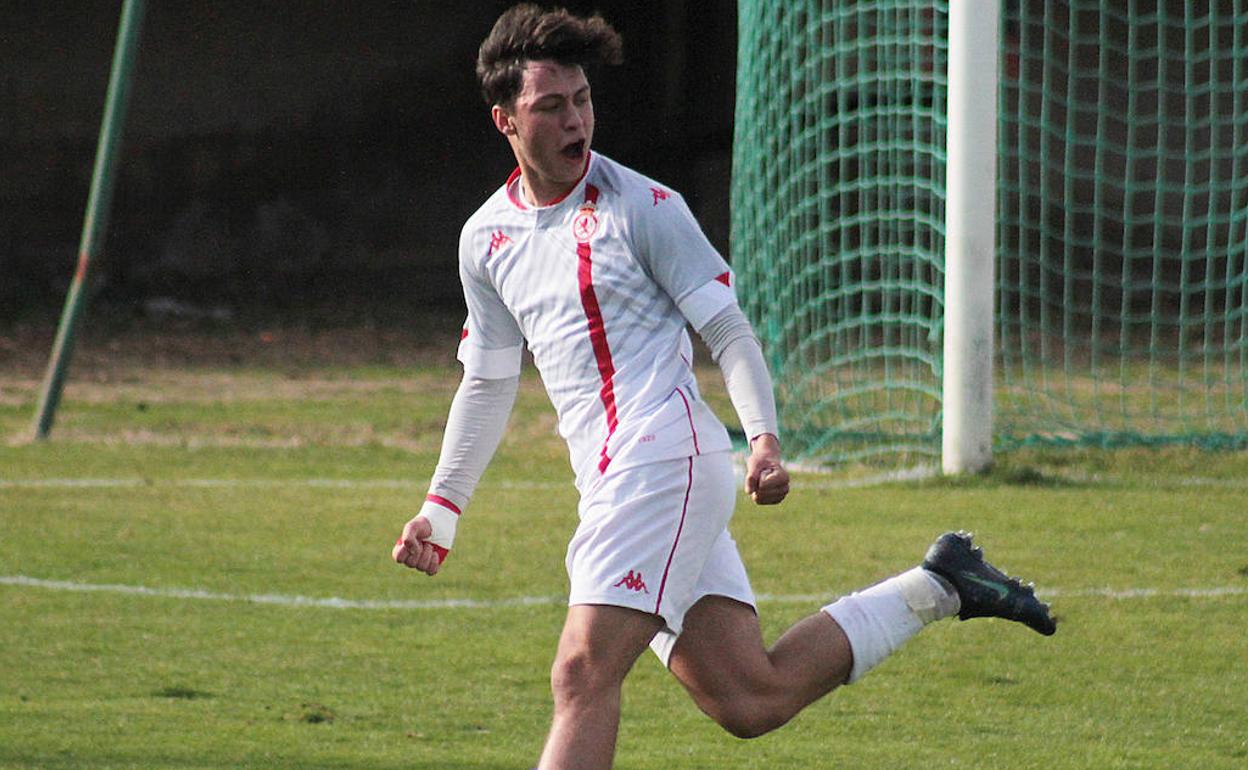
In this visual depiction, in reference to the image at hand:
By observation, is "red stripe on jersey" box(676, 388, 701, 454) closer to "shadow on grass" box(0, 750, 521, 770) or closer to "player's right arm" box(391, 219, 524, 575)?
"player's right arm" box(391, 219, 524, 575)

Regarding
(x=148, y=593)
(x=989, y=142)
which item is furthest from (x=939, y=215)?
(x=148, y=593)

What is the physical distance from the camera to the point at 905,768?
4.24 meters

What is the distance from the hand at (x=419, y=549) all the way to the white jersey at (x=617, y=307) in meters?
0.36

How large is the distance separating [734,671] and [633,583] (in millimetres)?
334

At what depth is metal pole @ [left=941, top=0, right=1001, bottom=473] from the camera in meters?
7.69

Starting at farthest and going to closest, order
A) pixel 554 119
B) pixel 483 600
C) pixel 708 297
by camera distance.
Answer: pixel 483 600 → pixel 554 119 → pixel 708 297

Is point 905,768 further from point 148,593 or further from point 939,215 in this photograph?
point 939,215

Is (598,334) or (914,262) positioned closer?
(598,334)

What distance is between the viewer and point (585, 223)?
3738 millimetres

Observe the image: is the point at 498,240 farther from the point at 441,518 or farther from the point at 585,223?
the point at 441,518

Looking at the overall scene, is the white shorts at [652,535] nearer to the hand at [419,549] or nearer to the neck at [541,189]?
the hand at [419,549]

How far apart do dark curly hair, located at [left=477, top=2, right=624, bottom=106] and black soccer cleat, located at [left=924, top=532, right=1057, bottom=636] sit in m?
1.23

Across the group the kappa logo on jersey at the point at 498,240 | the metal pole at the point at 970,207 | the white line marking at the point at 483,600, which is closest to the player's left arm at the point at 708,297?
the kappa logo on jersey at the point at 498,240

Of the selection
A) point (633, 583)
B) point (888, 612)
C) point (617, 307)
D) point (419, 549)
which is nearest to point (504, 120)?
point (617, 307)
